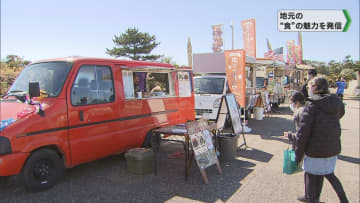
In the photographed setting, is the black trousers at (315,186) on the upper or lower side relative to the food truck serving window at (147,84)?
lower

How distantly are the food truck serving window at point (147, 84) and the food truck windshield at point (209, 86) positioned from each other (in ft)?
10.9

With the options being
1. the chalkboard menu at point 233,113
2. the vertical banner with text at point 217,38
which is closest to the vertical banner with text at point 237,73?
the chalkboard menu at point 233,113

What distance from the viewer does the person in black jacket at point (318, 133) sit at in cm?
306

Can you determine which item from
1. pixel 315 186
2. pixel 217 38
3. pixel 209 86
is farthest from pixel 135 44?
pixel 315 186

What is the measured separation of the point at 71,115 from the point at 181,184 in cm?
217

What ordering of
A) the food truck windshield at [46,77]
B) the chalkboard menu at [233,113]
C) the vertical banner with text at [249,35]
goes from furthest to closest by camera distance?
the vertical banner with text at [249,35] < the chalkboard menu at [233,113] < the food truck windshield at [46,77]

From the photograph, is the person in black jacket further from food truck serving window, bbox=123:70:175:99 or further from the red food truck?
food truck serving window, bbox=123:70:175:99

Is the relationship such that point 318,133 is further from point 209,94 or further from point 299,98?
point 209,94

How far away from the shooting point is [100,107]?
15.9 feet

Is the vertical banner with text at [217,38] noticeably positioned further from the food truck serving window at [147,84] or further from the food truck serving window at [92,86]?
the food truck serving window at [92,86]

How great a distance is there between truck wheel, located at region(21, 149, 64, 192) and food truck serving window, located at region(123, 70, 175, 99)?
1.81 meters

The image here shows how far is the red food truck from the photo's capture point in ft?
12.8

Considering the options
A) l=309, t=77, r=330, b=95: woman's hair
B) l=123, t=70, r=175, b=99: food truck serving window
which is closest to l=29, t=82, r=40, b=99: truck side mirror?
l=123, t=70, r=175, b=99: food truck serving window

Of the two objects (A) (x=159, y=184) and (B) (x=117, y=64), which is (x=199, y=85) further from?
(A) (x=159, y=184)
